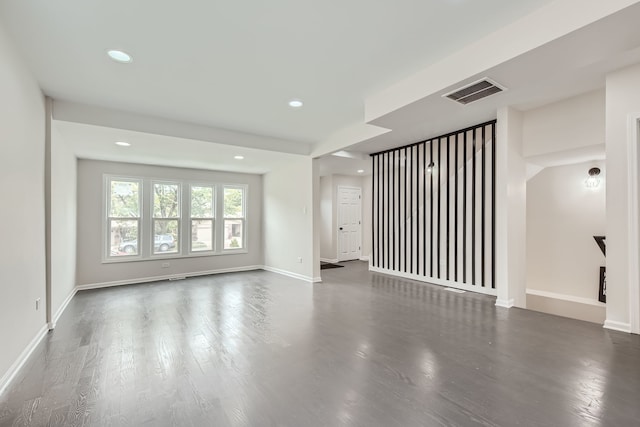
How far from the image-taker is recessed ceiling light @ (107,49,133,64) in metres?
2.58

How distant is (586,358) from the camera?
2.53 metres

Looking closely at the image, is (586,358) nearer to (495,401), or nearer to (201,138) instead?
(495,401)

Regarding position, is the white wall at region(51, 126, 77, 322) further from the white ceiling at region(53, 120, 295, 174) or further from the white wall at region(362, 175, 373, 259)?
the white wall at region(362, 175, 373, 259)

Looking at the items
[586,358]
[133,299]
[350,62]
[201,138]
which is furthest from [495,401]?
[133,299]

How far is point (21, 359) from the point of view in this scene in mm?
2525

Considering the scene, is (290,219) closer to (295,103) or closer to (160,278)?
(160,278)

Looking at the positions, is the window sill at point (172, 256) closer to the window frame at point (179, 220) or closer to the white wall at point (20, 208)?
the window frame at point (179, 220)

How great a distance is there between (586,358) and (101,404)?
3704 mm

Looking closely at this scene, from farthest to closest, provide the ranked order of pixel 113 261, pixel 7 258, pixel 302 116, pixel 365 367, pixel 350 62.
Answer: pixel 113 261, pixel 302 116, pixel 350 62, pixel 365 367, pixel 7 258

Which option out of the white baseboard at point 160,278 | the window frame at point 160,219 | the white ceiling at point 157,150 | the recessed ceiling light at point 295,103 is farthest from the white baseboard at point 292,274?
the recessed ceiling light at point 295,103

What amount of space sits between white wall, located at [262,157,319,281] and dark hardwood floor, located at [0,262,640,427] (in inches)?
82.7

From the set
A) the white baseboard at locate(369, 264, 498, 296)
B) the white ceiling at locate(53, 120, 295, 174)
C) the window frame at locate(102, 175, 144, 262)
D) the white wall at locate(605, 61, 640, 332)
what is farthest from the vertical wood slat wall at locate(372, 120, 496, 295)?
the window frame at locate(102, 175, 144, 262)

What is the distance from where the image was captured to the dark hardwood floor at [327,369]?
1850 millimetres

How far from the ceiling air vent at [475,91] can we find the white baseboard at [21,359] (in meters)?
4.34
